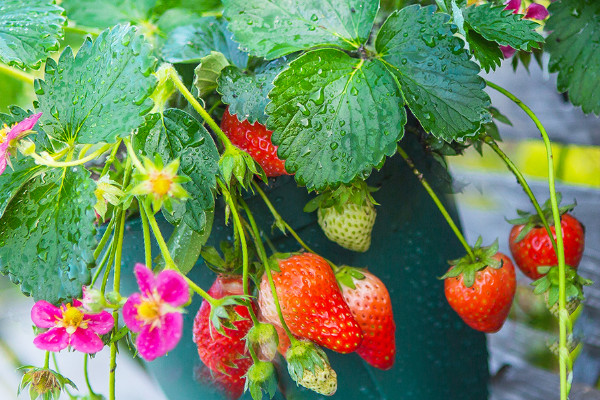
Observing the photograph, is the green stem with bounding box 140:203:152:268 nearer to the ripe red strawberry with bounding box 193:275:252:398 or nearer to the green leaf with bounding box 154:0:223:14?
the ripe red strawberry with bounding box 193:275:252:398

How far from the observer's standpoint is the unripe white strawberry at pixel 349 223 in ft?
1.80

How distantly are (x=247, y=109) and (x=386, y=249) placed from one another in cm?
24

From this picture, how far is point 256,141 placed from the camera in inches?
20.3

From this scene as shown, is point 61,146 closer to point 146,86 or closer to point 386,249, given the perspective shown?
point 146,86

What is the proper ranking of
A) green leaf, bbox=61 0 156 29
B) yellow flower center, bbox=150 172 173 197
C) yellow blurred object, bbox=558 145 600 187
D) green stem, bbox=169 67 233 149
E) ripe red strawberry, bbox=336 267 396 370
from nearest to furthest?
yellow flower center, bbox=150 172 173 197 < green stem, bbox=169 67 233 149 < ripe red strawberry, bbox=336 267 396 370 < green leaf, bbox=61 0 156 29 < yellow blurred object, bbox=558 145 600 187

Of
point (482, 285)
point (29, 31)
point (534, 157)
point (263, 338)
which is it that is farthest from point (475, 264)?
point (534, 157)

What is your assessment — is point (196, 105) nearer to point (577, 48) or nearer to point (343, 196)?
point (343, 196)

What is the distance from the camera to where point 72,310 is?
44 centimetres

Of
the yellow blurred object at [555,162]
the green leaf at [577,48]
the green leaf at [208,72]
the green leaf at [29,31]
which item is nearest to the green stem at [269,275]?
the green leaf at [208,72]

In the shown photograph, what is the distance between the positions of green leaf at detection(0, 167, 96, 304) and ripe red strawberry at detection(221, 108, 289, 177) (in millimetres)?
143

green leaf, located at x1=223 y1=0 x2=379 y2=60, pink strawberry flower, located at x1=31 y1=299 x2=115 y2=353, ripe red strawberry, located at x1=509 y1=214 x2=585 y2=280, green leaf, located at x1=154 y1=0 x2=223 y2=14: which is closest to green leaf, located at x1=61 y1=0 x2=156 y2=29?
green leaf, located at x1=154 y1=0 x2=223 y2=14

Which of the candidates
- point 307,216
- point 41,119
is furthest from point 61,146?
point 307,216

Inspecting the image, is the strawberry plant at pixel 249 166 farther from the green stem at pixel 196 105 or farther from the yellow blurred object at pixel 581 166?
the yellow blurred object at pixel 581 166

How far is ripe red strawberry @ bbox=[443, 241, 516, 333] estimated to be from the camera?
58 centimetres
